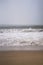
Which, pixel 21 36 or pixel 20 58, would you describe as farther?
pixel 21 36

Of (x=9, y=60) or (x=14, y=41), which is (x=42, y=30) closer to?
(x=14, y=41)

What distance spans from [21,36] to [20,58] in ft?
0.94

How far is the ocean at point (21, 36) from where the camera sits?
81 centimetres

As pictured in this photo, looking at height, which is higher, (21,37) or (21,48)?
(21,37)

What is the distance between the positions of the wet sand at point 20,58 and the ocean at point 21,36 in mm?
60

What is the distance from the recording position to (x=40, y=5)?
1072 millimetres

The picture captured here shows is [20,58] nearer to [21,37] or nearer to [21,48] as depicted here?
[21,48]

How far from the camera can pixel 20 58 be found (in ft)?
2.40

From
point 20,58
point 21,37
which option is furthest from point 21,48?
point 21,37

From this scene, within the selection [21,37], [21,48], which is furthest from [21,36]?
[21,48]

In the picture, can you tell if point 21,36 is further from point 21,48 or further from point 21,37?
point 21,48

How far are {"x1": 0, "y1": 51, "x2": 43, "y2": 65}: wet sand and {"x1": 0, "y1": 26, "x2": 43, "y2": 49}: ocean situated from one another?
60 mm

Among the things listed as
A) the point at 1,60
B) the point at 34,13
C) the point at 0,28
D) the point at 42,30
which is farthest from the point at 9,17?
the point at 1,60

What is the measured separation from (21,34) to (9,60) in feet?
1.19
